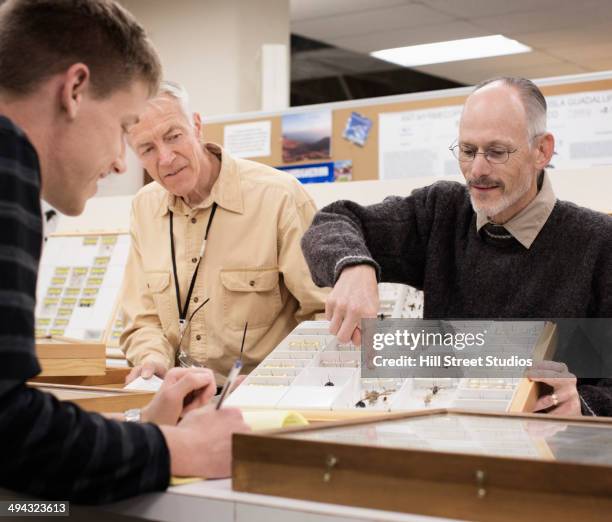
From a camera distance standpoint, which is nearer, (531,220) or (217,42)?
(531,220)

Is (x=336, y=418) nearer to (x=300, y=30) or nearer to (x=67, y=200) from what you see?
(x=67, y=200)

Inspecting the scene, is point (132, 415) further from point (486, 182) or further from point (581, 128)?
point (581, 128)

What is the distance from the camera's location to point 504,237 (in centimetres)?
206

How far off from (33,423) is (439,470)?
42cm

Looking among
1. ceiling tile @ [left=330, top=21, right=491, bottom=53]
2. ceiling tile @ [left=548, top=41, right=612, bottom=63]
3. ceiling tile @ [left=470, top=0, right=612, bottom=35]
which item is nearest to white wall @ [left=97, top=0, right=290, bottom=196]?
ceiling tile @ [left=330, top=21, right=491, bottom=53]

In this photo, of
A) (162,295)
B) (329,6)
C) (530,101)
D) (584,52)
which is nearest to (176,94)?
(162,295)

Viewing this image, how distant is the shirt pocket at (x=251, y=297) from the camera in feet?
8.47

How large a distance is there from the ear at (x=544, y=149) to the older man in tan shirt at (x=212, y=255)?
0.77 meters

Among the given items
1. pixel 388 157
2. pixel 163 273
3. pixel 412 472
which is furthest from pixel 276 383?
pixel 388 157

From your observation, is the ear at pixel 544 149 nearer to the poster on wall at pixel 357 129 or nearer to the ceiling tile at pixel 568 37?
the poster on wall at pixel 357 129

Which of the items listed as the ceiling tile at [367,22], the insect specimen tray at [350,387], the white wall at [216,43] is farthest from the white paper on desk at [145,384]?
the ceiling tile at [367,22]

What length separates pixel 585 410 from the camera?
1550mm

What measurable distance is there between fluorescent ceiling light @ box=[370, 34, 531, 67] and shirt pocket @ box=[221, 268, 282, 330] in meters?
5.60

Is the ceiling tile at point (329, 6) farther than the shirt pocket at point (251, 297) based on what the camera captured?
Yes
